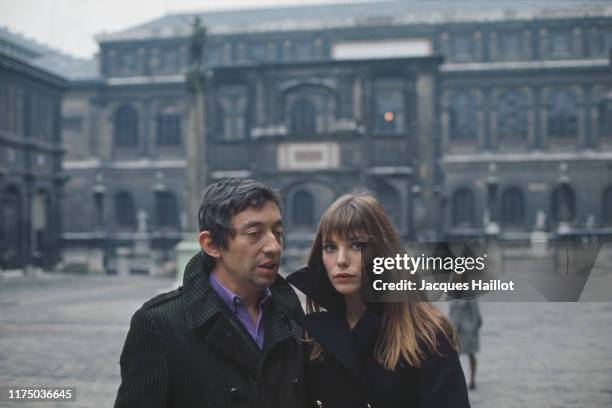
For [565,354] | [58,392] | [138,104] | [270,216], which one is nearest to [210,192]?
[270,216]

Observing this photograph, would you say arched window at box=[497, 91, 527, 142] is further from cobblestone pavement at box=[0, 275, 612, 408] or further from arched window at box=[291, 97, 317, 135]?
cobblestone pavement at box=[0, 275, 612, 408]

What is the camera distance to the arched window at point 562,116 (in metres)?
38.9

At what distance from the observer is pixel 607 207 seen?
1524 inches

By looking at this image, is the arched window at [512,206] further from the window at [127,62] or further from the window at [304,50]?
the window at [127,62]

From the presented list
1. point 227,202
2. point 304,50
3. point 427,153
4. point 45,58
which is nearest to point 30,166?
point 45,58

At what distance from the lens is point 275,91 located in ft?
105

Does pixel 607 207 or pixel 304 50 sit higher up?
pixel 304 50

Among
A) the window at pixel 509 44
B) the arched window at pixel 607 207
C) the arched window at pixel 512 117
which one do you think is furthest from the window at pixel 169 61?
the arched window at pixel 607 207

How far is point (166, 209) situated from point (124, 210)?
8.83ft

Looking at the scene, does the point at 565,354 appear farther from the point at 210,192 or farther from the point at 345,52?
the point at 345,52

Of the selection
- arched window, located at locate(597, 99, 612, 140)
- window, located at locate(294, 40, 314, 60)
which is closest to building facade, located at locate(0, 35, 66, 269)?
window, located at locate(294, 40, 314, 60)

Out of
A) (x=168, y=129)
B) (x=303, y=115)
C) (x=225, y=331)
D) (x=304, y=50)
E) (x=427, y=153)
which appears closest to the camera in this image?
(x=225, y=331)

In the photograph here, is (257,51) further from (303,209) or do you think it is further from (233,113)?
(303,209)

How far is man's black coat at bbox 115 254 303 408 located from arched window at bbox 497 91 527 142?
1528 inches
